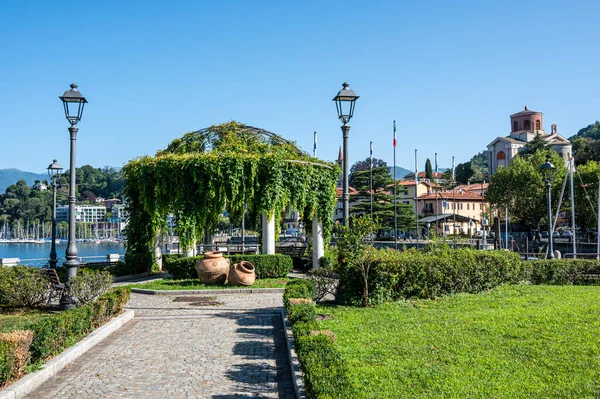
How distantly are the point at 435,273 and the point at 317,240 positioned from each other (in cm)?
923

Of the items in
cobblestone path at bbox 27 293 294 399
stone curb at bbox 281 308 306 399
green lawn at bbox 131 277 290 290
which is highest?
green lawn at bbox 131 277 290 290

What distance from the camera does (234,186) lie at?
20.1 metres

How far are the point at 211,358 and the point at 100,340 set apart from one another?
272 cm

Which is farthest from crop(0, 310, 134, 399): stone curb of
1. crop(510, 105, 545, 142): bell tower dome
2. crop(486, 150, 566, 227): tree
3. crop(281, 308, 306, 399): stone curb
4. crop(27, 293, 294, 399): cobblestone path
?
crop(510, 105, 545, 142): bell tower dome

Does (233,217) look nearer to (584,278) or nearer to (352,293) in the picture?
(352,293)

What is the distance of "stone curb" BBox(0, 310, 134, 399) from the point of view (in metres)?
6.57

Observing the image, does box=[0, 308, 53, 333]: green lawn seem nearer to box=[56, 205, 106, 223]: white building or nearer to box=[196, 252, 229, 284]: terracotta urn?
box=[196, 252, 229, 284]: terracotta urn

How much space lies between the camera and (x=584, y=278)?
19.0 metres

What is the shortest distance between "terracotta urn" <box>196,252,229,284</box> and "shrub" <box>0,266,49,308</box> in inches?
218

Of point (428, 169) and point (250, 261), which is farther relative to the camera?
point (428, 169)

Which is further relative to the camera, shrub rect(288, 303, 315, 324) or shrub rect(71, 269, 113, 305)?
shrub rect(71, 269, 113, 305)

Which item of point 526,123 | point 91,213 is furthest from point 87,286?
point 91,213

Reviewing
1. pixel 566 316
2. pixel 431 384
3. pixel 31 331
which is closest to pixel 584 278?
pixel 566 316

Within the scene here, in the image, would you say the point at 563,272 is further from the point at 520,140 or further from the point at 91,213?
the point at 91,213
